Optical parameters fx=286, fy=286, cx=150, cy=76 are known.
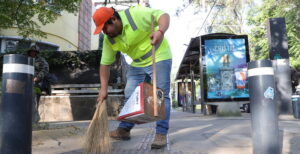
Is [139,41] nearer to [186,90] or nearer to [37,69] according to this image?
[37,69]

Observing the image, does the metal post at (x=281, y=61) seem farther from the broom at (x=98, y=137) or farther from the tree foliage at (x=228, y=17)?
the tree foliage at (x=228, y=17)

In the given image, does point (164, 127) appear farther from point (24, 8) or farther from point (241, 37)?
point (241, 37)

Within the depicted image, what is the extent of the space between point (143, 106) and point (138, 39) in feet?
2.81

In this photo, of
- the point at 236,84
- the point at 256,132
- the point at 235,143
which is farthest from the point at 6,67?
the point at 236,84

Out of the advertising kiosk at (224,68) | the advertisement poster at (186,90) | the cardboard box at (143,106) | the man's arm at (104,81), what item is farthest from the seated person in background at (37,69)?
the advertisement poster at (186,90)

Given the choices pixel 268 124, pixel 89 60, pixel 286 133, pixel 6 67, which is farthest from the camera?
pixel 89 60

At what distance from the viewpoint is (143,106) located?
8.28ft

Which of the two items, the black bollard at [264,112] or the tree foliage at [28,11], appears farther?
the tree foliage at [28,11]

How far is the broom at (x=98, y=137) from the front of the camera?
2820 mm

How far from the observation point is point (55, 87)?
8.62 metres

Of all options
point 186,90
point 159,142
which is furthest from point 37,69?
point 186,90

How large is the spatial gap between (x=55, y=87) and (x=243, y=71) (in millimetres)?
5686

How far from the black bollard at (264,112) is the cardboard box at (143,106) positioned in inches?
33.6

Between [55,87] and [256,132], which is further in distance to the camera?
[55,87]
